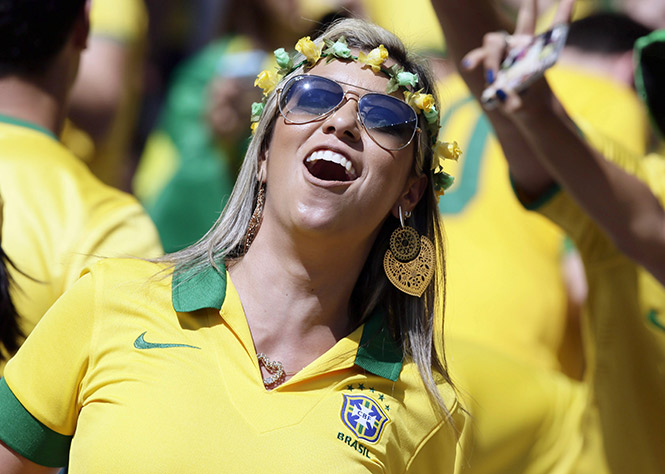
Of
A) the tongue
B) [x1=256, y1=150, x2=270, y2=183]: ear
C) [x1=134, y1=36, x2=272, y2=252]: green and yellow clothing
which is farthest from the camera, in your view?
[x1=134, y1=36, x2=272, y2=252]: green and yellow clothing

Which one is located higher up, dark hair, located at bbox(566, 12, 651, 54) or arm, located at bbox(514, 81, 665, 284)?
arm, located at bbox(514, 81, 665, 284)

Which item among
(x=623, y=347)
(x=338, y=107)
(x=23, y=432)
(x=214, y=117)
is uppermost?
(x=338, y=107)

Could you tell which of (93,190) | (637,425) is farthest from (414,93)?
(637,425)

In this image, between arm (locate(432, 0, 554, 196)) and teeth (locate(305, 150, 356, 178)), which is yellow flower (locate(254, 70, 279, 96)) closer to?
teeth (locate(305, 150, 356, 178))

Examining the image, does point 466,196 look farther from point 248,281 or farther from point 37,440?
point 37,440

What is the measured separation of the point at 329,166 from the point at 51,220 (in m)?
0.91

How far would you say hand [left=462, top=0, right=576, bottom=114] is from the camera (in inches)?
110

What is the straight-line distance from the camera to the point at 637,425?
333 centimetres

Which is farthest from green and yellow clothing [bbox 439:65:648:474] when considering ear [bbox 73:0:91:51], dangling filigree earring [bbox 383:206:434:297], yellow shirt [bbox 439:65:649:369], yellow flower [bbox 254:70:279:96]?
ear [bbox 73:0:91:51]

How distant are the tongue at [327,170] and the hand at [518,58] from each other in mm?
625

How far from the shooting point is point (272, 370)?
8.01 ft

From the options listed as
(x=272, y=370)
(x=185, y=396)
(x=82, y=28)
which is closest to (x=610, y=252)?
(x=272, y=370)

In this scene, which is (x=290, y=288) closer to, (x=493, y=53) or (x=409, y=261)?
(x=409, y=261)

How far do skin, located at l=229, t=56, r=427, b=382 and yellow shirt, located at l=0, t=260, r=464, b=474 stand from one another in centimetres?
8
